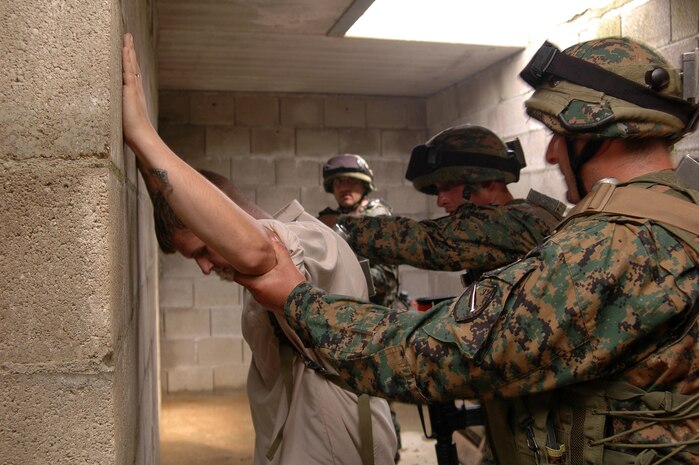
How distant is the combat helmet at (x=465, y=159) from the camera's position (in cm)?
267

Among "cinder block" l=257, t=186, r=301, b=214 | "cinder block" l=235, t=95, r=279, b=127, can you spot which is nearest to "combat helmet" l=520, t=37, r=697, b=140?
"cinder block" l=257, t=186, r=301, b=214

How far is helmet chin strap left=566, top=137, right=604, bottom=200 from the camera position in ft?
4.41

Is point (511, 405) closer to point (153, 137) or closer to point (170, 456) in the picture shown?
point (153, 137)

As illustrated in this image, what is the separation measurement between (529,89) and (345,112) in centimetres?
203

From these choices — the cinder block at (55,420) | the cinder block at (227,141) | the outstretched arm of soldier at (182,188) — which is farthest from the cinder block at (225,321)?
the cinder block at (55,420)

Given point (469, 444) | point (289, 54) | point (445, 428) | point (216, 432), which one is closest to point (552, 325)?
point (445, 428)

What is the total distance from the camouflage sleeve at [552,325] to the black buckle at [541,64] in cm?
41

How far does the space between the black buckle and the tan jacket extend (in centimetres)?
59

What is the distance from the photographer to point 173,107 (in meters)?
5.56

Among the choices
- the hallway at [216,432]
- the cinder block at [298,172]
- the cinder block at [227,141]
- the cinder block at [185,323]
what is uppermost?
the cinder block at [227,141]

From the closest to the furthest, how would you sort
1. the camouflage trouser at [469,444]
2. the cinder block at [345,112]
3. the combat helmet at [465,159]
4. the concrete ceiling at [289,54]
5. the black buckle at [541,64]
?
the black buckle at [541,64] → the combat helmet at [465,159] → the concrete ceiling at [289,54] → the camouflage trouser at [469,444] → the cinder block at [345,112]

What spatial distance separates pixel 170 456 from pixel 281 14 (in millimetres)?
2889

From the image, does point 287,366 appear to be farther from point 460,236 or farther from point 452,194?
point 452,194

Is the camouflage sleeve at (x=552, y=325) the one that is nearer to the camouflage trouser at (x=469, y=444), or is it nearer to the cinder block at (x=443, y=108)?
the camouflage trouser at (x=469, y=444)
